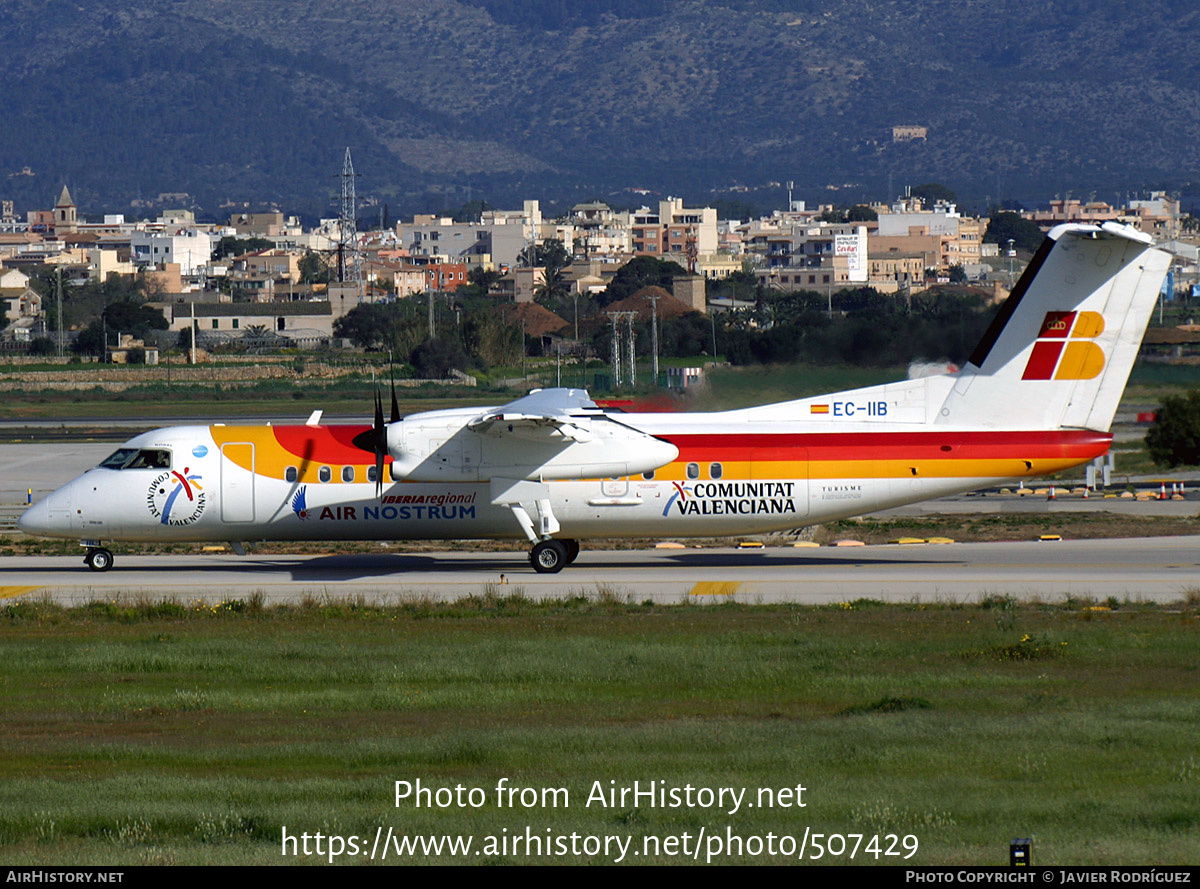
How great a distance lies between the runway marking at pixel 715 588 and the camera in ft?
87.5

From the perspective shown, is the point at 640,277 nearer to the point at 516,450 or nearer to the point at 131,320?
the point at 131,320

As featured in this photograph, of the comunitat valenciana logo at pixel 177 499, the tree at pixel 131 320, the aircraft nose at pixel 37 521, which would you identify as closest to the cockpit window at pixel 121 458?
the comunitat valenciana logo at pixel 177 499

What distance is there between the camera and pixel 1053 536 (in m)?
33.0

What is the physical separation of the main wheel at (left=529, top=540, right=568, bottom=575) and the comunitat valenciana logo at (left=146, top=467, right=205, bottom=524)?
6.67 meters

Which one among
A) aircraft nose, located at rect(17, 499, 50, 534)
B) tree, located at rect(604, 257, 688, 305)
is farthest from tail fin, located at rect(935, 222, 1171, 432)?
tree, located at rect(604, 257, 688, 305)

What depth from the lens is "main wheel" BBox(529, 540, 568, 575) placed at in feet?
96.6

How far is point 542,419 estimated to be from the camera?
1070 inches

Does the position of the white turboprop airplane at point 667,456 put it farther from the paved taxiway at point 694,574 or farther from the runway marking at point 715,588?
the runway marking at point 715,588

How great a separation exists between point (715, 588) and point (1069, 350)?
8.16 meters

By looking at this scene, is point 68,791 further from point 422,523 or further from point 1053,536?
point 1053,536

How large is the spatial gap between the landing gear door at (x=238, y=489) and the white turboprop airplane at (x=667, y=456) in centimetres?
3

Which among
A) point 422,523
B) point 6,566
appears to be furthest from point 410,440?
point 6,566

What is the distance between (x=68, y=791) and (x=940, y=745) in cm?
843

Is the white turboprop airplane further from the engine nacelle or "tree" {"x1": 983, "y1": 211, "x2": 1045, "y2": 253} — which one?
"tree" {"x1": 983, "y1": 211, "x2": 1045, "y2": 253}
